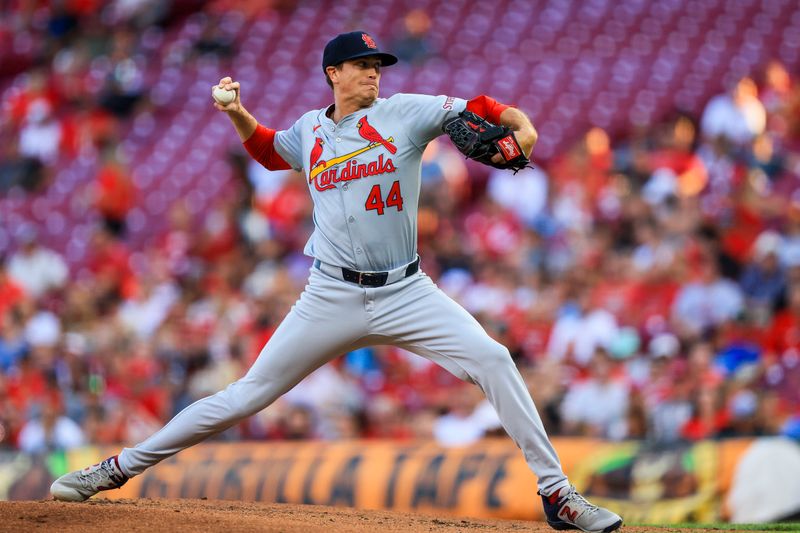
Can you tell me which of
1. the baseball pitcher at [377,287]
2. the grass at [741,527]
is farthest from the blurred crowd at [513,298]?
the baseball pitcher at [377,287]

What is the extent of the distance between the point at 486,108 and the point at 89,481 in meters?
2.18

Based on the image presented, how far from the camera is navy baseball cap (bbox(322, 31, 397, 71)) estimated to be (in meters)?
4.61

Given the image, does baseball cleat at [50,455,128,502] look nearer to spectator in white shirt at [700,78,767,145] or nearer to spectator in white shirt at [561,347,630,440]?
spectator in white shirt at [561,347,630,440]

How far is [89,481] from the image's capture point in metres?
4.89

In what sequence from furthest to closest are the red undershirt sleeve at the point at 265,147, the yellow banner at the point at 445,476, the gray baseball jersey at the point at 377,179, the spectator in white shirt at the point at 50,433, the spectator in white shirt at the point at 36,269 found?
the spectator in white shirt at the point at 36,269 → the spectator in white shirt at the point at 50,433 → the yellow banner at the point at 445,476 → the red undershirt sleeve at the point at 265,147 → the gray baseball jersey at the point at 377,179

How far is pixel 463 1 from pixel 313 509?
9451 millimetres

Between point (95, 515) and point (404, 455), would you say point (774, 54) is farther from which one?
point (95, 515)

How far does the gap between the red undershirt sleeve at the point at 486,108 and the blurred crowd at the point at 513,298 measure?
292 centimetres

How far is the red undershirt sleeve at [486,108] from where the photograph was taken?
14.7 feet

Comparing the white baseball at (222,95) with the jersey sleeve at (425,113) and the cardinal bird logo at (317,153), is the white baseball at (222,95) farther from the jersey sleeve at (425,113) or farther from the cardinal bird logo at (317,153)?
the jersey sleeve at (425,113)

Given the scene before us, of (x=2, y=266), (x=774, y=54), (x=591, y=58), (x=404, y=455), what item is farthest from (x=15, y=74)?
(x=404, y=455)

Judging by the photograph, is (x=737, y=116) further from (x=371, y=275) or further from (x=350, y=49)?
(x=371, y=275)

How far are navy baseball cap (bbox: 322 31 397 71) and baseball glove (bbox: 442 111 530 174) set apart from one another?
19.1 inches

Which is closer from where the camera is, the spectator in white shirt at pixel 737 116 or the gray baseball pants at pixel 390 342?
the gray baseball pants at pixel 390 342
